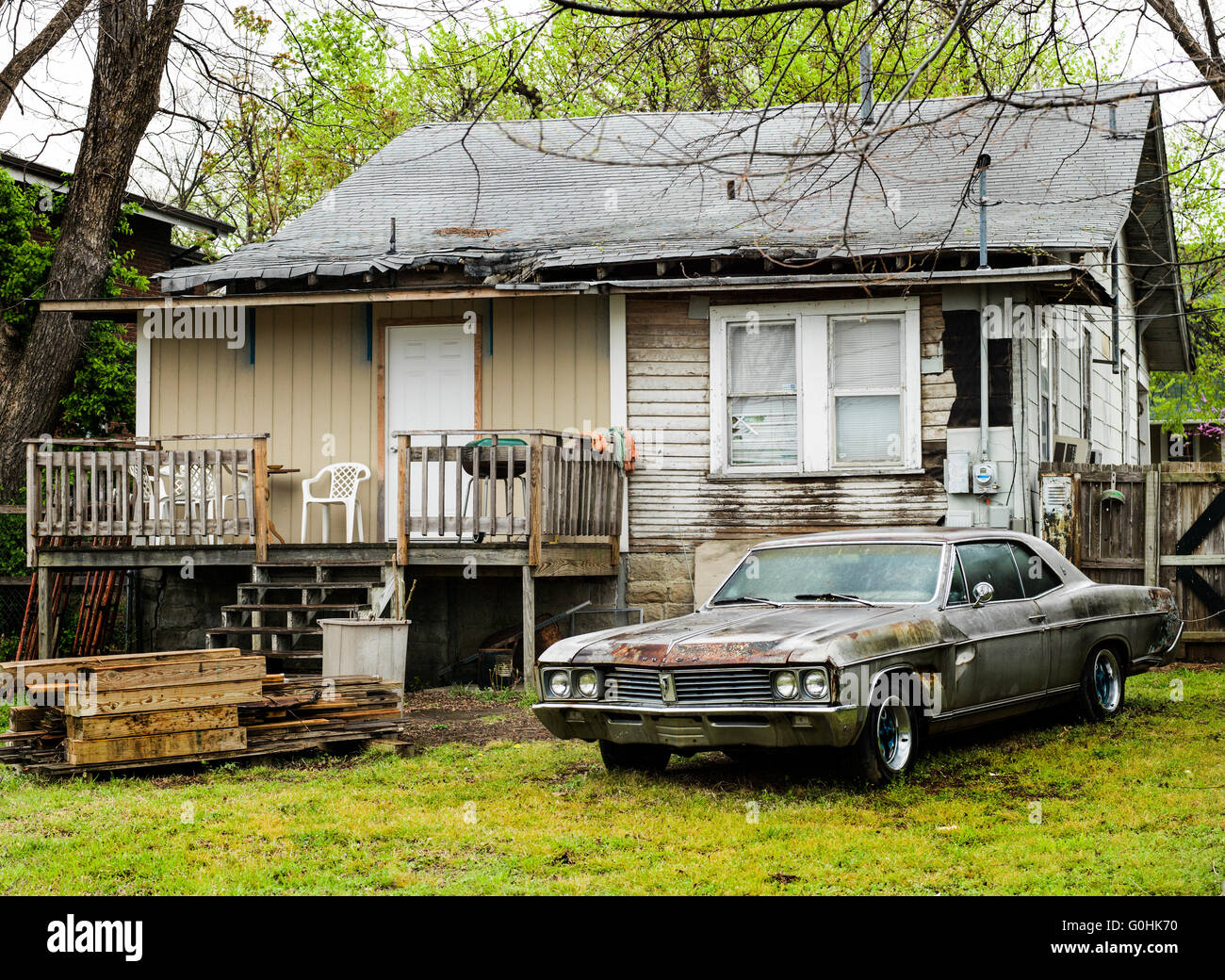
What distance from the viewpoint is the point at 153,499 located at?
12.8 m

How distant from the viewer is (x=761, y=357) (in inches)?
522

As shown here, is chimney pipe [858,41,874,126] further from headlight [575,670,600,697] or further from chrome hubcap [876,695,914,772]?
headlight [575,670,600,697]

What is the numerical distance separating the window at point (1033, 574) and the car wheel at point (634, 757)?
8.90ft

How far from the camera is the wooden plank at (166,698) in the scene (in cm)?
788

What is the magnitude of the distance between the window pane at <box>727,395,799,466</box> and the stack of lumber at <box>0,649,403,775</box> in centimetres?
588

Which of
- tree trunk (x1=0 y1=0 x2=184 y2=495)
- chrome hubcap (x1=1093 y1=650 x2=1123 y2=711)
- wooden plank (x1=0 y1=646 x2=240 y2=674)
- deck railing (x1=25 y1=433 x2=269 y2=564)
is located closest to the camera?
wooden plank (x1=0 y1=646 x2=240 y2=674)

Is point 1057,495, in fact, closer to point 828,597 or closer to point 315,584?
point 828,597

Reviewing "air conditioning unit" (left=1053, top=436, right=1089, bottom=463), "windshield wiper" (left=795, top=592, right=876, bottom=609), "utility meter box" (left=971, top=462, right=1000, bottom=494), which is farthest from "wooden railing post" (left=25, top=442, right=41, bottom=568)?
"air conditioning unit" (left=1053, top=436, right=1089, bottom=463)

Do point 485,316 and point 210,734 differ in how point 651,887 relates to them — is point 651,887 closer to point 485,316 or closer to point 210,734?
point 210,734

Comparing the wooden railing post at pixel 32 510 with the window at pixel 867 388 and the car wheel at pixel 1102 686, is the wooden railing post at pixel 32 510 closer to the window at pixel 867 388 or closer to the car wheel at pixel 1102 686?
the window at pixel 867 388

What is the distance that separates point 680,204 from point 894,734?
9270mm

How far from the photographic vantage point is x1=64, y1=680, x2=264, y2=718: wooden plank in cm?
788

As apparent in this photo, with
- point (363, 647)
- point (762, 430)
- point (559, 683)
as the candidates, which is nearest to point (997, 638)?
point (559, 683)

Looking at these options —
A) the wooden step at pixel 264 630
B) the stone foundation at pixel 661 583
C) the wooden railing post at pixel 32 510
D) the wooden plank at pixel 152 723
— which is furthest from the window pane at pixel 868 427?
the wooden railing post at pixel 32 510
